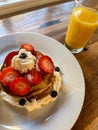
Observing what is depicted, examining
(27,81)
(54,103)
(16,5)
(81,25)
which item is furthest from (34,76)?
(16,5)

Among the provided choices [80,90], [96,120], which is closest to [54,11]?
[80,90]

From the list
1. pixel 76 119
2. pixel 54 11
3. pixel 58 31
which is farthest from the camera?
pixel 54 11

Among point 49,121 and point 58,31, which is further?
point 58,31

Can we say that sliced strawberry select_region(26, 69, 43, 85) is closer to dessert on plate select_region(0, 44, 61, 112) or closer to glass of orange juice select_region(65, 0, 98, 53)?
dessert on plate select_region(0, 44, 61, 112)

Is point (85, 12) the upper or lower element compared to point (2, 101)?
upper

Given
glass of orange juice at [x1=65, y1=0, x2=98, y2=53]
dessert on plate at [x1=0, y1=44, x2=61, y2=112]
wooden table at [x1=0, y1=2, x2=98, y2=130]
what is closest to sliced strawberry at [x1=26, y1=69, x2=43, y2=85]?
dessert on plate at [x1=0, y1=44, x2=61, y2=112]

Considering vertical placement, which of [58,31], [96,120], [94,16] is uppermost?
[94,16]

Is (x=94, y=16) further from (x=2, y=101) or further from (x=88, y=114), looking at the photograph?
(x=2, y=101)
